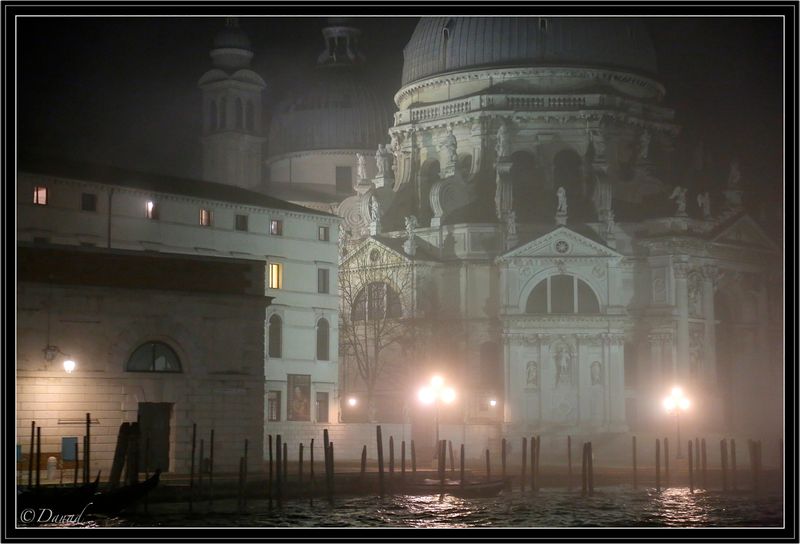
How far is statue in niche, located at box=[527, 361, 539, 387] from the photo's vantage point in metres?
51.0

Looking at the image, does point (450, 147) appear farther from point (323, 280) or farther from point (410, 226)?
point (323, 280)

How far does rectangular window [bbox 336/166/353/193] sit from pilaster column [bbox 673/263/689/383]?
39.8 feet

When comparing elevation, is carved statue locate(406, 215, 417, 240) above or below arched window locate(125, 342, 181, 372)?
above

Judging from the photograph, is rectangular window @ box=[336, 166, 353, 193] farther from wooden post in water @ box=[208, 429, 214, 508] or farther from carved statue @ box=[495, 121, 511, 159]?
wooden post in water @ box=[208, 429, 214, 508]

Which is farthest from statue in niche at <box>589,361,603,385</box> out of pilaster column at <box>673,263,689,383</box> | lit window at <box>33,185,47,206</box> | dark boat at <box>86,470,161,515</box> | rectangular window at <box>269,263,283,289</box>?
dark boat at <box>86,470,161,515</box>

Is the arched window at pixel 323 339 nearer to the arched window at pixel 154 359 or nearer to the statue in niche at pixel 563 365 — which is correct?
the statue in niche at pixel 563 365

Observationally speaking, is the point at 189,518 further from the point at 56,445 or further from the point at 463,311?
the point at 463,311

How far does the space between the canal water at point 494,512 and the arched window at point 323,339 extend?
9389mm

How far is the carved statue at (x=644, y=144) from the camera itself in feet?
183

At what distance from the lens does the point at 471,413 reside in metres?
50.8

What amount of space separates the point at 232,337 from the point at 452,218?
23027 mm

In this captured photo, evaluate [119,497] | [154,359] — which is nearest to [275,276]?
[154,359]

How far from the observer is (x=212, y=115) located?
55.3 meters

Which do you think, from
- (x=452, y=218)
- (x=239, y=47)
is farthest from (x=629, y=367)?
(x=239, y=47)
